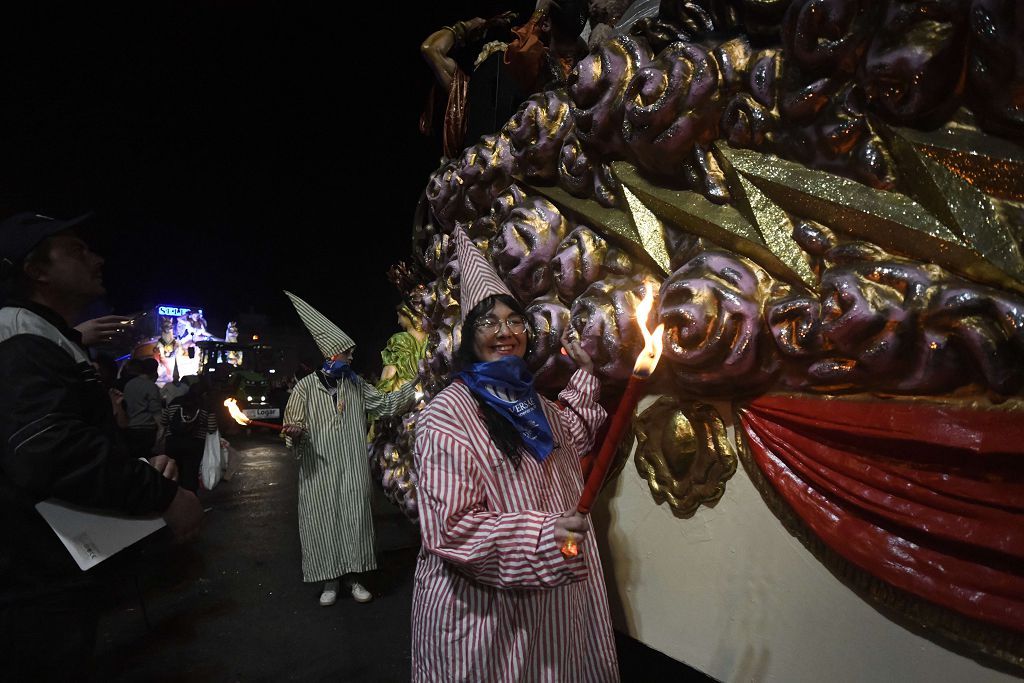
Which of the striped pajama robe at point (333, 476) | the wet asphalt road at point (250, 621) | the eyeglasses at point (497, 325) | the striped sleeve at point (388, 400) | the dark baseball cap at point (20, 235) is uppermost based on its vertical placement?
the dark baseball cap at point (20, 235)

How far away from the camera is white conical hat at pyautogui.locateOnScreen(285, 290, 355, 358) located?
4.00 meters

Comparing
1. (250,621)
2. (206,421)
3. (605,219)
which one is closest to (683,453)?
(605,219)

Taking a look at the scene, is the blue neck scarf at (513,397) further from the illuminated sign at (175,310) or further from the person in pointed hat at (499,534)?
the illuminated sign at (175,310)

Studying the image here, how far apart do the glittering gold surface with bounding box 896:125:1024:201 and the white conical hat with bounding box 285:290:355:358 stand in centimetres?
362

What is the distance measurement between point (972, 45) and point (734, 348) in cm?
88

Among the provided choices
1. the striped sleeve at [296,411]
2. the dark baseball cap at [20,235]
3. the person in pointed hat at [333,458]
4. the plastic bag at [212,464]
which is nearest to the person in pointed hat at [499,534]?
the dark baseball cap at [20,235]

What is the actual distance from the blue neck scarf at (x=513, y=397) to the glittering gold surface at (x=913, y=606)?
2.27 ft

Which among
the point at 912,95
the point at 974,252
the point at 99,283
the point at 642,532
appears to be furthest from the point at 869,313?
the point at 99,283

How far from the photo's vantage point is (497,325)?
1.67m

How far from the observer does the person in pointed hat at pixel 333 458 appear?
3865 millimetres

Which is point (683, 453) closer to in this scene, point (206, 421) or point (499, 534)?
point (499, 534)

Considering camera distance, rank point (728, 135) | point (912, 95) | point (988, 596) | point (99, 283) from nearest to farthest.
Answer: point (988, 596)
point (912, 95)
point (728, 135)
point (99, 283)

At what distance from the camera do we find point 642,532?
197 centimetres

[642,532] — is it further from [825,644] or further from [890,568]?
[890,568]
